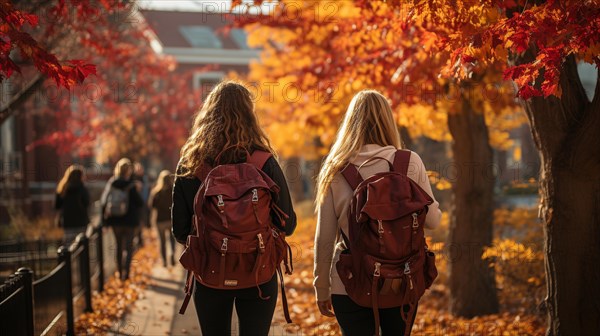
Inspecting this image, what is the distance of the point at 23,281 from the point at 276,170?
2726mm

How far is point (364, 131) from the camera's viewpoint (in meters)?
4.66

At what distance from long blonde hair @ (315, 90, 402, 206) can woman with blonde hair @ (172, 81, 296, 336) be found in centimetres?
29

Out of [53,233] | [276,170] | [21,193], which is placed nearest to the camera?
[276,170]

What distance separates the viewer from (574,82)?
652cm

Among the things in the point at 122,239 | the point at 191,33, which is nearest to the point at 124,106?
the point at 122,239

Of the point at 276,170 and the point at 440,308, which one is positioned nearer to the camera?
the point at 276,170

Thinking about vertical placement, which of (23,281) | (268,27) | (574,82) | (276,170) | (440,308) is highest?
(268,27)

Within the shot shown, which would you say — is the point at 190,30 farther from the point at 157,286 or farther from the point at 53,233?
the point at 157,286

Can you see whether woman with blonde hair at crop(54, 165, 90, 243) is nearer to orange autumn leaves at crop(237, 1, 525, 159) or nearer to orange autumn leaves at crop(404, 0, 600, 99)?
orange autumn leaves at crop(237, 1, 525, 159)

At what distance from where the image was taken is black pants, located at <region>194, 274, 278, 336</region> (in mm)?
4496

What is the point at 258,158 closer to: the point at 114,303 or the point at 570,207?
the point at 570,207

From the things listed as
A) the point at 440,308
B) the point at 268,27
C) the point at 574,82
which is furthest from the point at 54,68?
the point at 268,27

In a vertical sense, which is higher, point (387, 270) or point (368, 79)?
point (368, 79)

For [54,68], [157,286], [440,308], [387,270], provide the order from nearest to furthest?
[387,270]
[54,68]
[440,308]
[157,286]
